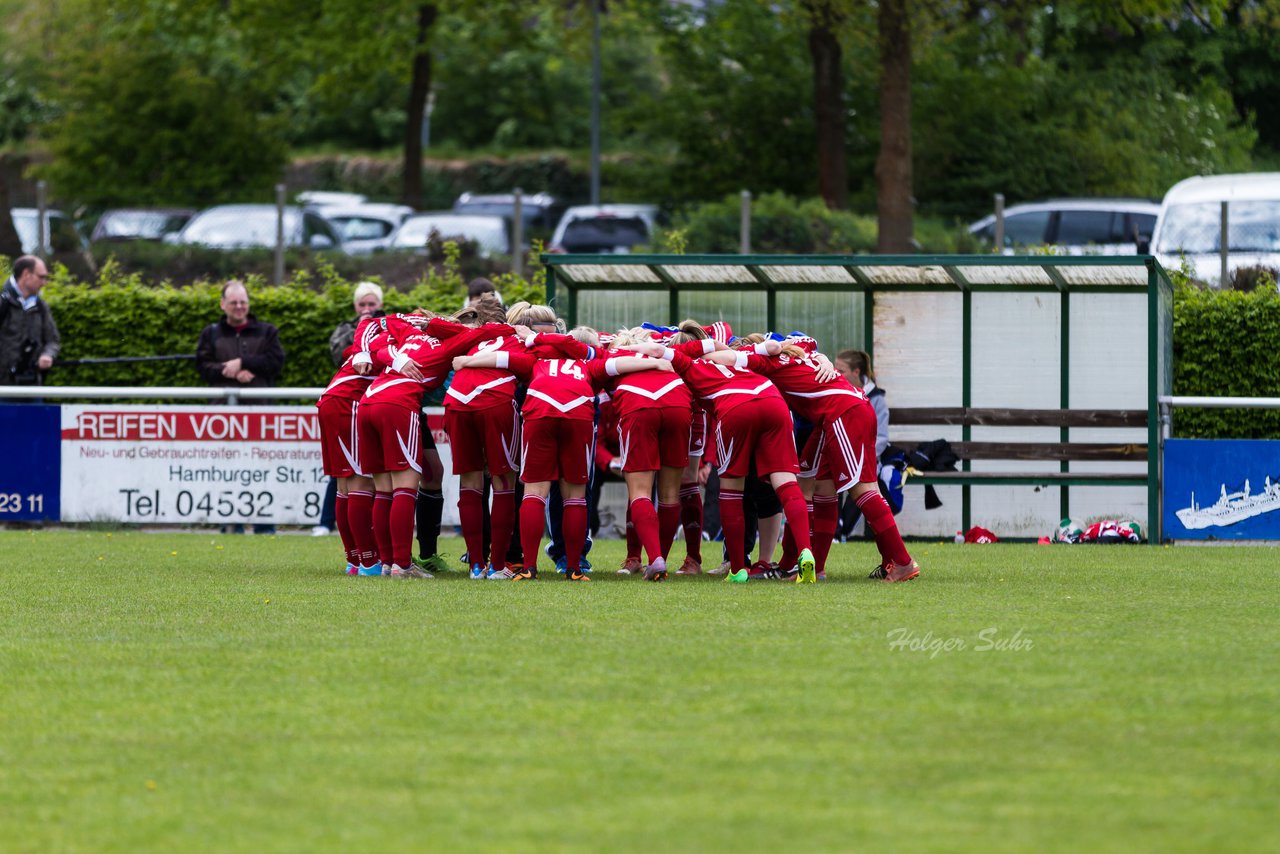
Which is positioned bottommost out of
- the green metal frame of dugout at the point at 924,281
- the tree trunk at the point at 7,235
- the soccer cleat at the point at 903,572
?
the soccer cleat at the point at 903,572

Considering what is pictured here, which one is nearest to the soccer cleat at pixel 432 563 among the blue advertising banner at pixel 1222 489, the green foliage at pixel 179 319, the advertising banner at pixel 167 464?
the advertising banner at pixel 167 464

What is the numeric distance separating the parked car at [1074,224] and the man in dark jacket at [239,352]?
42.5ft

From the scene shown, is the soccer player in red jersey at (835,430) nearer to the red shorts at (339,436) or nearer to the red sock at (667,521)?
the red sock at (667,521)

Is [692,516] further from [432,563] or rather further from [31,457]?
[31,457]

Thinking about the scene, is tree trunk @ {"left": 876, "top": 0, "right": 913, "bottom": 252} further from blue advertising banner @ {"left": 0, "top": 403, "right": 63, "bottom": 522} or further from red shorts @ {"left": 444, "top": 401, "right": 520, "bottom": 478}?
red shorts @ {"left": 444, "top": 401, "right": 520, "bottom": 478}

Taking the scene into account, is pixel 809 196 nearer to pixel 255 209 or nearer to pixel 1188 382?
pixel 255 209

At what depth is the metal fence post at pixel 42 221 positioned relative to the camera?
902 inches

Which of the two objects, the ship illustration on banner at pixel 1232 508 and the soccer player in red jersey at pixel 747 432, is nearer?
the soccer player in red jersey at pixel 747 432

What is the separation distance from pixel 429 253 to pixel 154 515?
10.2 m

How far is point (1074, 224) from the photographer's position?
27.2m

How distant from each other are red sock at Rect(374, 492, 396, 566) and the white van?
11808mm

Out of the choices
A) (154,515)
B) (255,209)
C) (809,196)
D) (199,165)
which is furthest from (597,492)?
(199,165)

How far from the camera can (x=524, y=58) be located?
53.8 m

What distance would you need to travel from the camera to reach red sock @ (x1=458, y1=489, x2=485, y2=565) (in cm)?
1173
